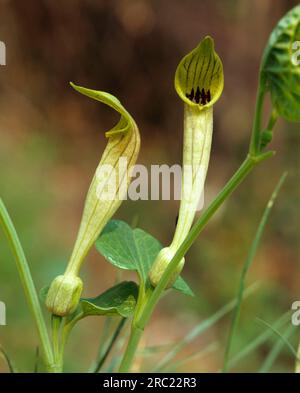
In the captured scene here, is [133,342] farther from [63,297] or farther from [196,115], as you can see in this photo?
[196,115]

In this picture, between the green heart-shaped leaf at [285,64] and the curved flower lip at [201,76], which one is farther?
the curved flower lip at [201,76]

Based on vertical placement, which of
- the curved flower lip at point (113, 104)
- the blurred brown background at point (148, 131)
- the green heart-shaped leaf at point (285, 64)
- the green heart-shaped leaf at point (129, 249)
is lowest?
the blurred brown background at point (148, 131)

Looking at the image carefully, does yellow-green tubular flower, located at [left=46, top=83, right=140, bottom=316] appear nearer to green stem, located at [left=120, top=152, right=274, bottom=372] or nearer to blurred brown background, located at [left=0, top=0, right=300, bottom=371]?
green stem, located at [left=120, top=152, right=274, bottom=372]

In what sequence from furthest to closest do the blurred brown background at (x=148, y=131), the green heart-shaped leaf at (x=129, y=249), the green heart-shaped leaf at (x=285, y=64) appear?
the blurred brown background at (x=148, y=131)
the green heart-shaped leaf at (x=129, y=249)
the green heart-shaped leaf at (x=285, y=64)

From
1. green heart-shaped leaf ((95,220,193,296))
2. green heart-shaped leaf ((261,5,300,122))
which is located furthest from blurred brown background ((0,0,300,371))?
green heart-shaped leaf ((261,5,300,122))

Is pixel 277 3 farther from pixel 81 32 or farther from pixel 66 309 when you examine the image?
pixel 66 309

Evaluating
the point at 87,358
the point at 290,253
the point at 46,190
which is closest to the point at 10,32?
the point at 46,190

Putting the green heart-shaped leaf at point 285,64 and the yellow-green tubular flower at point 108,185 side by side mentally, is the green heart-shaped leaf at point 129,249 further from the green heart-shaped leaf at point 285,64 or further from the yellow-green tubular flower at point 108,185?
the green heart-shaped leaf at point 285,64

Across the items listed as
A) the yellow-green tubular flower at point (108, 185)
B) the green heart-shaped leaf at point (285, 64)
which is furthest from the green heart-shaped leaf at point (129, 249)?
the green heart-shaped leaf at point (285, 64)
